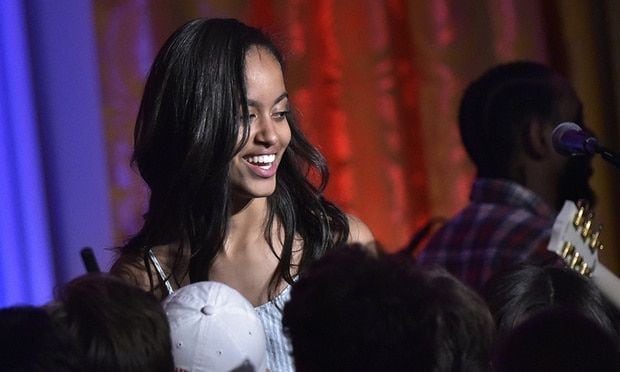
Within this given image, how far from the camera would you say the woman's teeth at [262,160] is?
236cm

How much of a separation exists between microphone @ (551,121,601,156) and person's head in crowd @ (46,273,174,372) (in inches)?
35.4

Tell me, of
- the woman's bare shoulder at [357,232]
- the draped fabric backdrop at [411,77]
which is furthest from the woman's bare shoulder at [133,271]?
the draped fabric backdrop at [411,77]

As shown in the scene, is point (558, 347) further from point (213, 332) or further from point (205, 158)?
point (205, 158)

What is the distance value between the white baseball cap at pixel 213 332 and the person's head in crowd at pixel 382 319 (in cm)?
24

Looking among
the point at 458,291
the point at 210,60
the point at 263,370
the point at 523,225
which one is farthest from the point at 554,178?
the point at 458,291

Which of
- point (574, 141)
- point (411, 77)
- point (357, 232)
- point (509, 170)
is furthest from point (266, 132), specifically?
point (411, 77)

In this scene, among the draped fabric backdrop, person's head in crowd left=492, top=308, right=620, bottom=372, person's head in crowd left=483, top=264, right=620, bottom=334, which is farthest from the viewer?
the draped fabric backdrop

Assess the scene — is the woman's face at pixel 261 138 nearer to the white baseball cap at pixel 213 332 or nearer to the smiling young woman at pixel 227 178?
the smiling young woman at pixel 227 178

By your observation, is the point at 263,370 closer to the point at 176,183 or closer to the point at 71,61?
the point at 176,183

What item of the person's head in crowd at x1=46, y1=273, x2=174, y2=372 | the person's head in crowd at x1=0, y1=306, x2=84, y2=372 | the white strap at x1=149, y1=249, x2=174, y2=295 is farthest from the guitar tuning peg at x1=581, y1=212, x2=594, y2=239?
the person's head in crowd at x1=0, y1=306, x2=84, y2=372

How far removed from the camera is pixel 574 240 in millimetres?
2414

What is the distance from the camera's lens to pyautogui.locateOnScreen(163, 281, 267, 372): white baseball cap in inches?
69.9

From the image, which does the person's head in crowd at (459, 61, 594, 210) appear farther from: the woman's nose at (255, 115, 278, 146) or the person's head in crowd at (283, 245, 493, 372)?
the person's head in crowd at (283, 245, 493, 372)

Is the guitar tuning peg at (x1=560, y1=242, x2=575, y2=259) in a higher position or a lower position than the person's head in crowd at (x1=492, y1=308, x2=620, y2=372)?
lower
